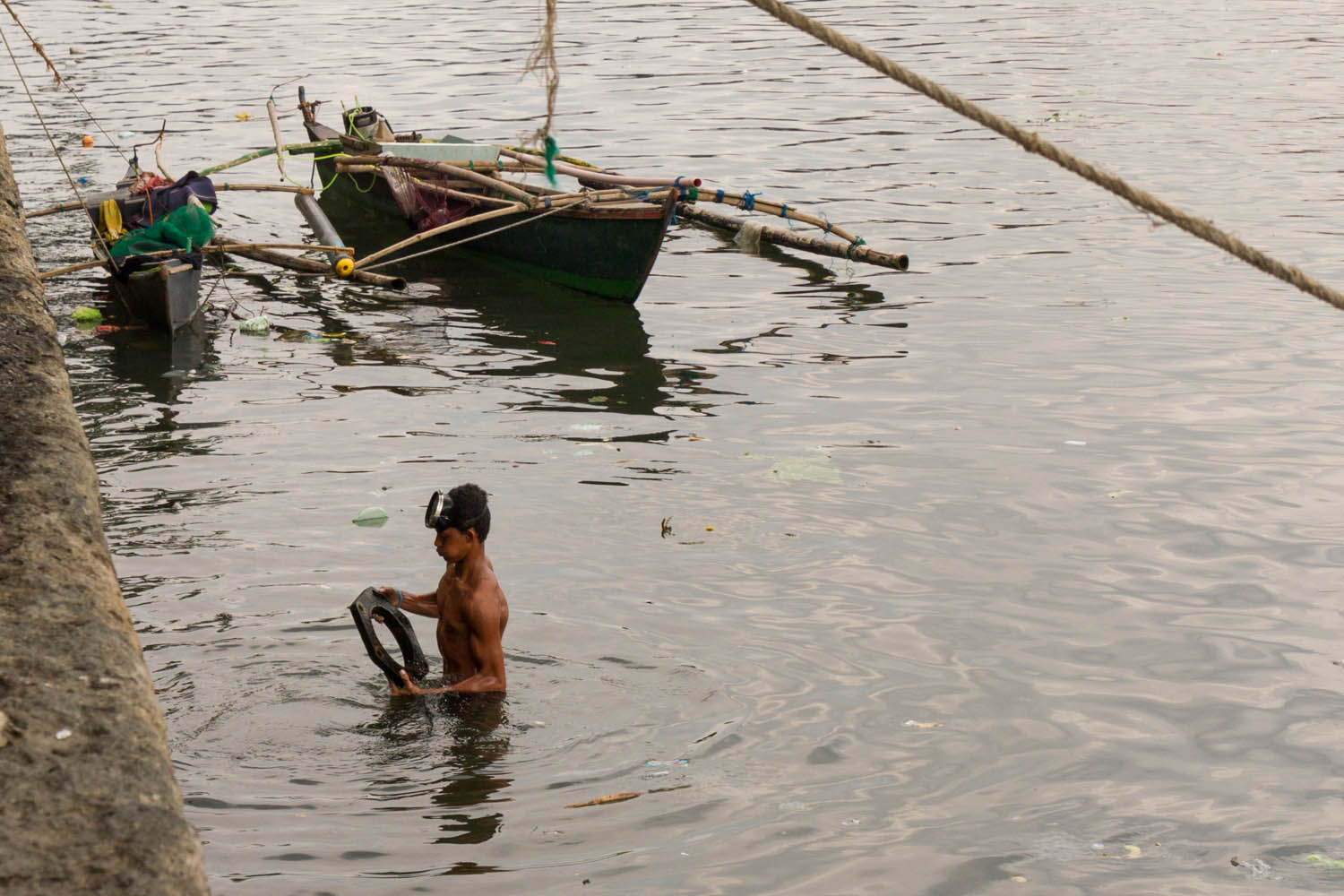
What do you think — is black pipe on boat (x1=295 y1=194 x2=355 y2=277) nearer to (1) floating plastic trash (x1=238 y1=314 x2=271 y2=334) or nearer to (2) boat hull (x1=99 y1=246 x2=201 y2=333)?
(1) floating plastic trash (x1=238 y1=314 x2=271 y2=334)

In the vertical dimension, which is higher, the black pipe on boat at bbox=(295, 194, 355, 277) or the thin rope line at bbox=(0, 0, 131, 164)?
the thin rope line at bbox=(0, 0, 131, 164)

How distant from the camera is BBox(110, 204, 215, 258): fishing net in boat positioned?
1028 cm

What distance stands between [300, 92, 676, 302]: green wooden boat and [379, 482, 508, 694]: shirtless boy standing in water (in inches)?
236

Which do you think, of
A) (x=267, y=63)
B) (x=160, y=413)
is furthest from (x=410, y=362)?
(x=267, y=63)

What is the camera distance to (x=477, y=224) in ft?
40.1

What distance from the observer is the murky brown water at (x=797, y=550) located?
4605 mm

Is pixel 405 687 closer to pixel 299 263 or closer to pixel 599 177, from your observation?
pixel 299 263

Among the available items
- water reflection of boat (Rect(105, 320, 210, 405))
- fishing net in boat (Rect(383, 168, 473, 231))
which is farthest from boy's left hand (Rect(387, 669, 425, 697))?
fishing net in boat (Rect(383, 168, 473, 231))

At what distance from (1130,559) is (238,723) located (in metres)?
4.05

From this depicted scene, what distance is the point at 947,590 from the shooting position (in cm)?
635

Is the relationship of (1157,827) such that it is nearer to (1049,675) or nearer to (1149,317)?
(1049,675)

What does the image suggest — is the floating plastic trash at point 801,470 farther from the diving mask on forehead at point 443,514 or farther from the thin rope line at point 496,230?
the thin rope line at point 496,230

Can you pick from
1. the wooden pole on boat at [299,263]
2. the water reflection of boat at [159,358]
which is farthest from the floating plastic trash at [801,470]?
the wooden pole on boat at [299,263]

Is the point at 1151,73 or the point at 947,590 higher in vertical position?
the point at 1151,73
